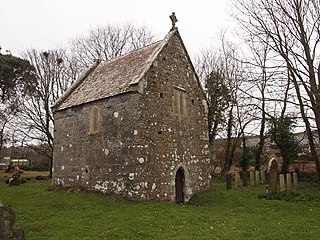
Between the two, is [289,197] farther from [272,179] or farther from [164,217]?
[164,217]

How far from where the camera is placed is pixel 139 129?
13445 millimetres

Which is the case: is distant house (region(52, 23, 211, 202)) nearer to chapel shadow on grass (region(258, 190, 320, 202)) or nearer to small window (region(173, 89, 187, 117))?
small window (region(173, 89, 187, 117))

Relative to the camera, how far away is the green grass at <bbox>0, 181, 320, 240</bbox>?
8695 mm

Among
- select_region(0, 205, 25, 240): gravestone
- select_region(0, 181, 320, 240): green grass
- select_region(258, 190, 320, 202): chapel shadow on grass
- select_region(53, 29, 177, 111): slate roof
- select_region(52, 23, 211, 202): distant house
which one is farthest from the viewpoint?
select_region(53, 29, 177, 111): slate roof

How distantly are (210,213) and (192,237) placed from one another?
142 inches

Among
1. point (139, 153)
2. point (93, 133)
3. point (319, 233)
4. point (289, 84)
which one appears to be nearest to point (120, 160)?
point (139, 153)

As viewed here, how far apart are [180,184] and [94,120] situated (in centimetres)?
551

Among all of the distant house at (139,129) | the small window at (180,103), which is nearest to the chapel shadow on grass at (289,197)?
the distant house at (139,129)

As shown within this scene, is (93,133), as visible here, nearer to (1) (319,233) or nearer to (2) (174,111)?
(2) (174,111)

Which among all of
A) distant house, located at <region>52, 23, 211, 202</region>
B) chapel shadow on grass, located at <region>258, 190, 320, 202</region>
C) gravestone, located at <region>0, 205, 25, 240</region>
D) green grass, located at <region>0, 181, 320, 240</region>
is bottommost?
green grass, located at <region>0, 181, 320, 240</region>

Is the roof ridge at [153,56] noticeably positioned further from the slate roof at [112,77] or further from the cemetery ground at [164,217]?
the cemetery ground at [164,217]

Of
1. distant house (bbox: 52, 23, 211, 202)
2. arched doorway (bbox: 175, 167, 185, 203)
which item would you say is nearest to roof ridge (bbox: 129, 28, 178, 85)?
distant house (bbox: 52, 23, 211, 202)

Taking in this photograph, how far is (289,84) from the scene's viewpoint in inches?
610

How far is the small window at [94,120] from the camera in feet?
50.0
